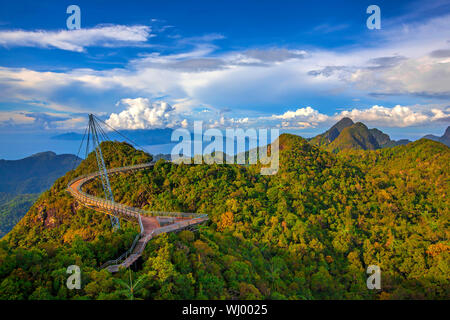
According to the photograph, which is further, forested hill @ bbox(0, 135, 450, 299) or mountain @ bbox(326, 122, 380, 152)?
mountain @ bbox(326, 122, 380, 152)

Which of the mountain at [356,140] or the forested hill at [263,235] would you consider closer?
the forested hill at [263,235]

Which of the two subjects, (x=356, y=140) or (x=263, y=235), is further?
(x=356, y=140)

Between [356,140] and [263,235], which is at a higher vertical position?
[356,140]

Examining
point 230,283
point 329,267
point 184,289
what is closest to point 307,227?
point 329,267

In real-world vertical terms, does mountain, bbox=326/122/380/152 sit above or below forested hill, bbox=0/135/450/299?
above

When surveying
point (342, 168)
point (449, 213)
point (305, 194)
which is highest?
point (342, 168)

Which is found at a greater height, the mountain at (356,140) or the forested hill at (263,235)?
the mountain at (356,140)
